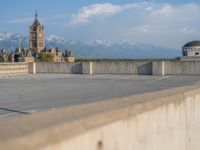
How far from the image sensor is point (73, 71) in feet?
116

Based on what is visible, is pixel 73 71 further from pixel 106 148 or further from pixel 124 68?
pixel 106 148

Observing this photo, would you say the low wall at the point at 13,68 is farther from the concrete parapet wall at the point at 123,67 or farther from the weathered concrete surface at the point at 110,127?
the weathered concrete surface at the point at 110,127

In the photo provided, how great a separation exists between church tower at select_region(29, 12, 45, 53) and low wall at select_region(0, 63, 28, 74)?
14687 cm

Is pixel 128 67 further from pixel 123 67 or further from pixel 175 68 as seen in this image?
pixel 175 68

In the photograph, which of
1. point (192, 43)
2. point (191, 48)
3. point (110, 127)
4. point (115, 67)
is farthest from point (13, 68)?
point (192, 43)

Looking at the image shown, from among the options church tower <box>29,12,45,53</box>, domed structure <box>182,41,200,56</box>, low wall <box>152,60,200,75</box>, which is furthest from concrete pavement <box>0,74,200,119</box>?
church tower <box>29,12,45,53</box>

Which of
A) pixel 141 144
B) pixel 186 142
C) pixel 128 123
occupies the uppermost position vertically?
pixel 128 123

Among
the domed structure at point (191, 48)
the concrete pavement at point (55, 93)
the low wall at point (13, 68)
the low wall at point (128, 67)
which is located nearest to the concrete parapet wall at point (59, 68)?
the low wall at point (128, 67)

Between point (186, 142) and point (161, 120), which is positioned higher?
point (161, 120)

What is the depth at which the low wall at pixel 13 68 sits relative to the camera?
35.0 m

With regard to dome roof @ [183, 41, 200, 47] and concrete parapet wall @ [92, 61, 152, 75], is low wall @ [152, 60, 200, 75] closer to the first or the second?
concrete parapet wall @ [92, 61, 152, 75]

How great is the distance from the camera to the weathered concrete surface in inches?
115

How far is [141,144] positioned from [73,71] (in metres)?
30.7

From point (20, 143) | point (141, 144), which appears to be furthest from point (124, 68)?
point (20, 143)
